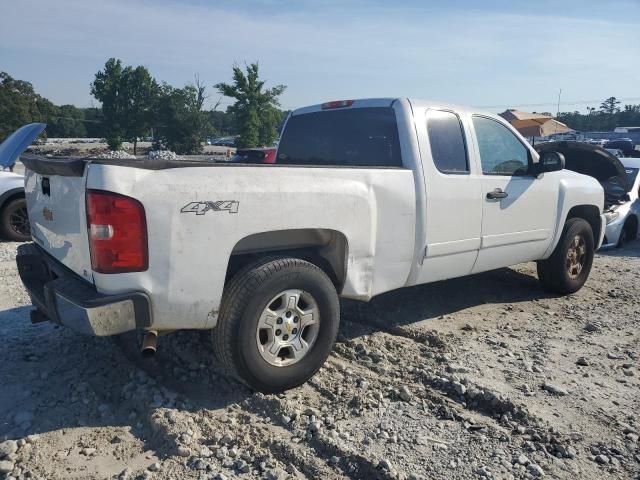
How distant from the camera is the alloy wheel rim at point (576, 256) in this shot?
20.5 ft

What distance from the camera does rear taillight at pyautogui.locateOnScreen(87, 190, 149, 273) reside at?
2.97 meters

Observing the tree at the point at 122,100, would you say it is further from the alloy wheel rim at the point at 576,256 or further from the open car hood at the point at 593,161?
the alloy wheel rim at the point at 576,256

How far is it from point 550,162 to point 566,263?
1.32m

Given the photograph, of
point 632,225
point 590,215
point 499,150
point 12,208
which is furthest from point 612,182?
point 12,208

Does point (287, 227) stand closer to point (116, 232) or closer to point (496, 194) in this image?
point (116, 232)

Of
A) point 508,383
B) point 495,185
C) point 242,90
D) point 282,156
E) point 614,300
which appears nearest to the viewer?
point 508,383

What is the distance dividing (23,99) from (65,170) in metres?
51.5

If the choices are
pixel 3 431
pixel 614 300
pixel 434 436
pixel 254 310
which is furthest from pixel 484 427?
pixel 614 300

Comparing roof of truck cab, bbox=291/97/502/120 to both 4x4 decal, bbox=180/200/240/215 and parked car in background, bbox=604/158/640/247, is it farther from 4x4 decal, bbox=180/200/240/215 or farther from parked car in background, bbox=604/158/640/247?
parked car in background, bbox=604/158/640/247

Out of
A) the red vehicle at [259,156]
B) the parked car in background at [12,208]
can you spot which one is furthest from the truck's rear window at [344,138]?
the parked car in background at [12,208]

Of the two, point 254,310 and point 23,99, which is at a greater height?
point 23,99

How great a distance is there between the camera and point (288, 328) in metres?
3.68

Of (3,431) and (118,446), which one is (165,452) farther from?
(3,431)

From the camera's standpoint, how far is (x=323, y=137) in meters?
5.12
